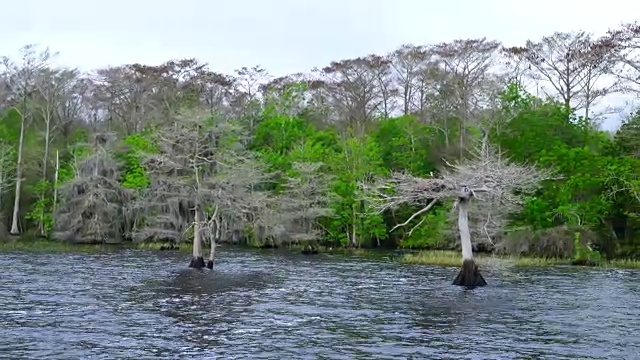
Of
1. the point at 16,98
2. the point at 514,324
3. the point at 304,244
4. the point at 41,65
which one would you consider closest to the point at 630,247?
the point at 304,244

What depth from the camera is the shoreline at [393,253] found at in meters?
43.3

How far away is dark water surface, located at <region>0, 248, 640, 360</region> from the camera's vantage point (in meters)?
16.8

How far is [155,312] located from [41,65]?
162ft

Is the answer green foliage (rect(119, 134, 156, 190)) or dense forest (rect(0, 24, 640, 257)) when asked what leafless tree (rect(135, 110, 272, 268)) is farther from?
green foliage (rect(119, 134, 156, 190))

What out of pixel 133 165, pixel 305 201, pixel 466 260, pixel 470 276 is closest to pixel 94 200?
pixel 133 165

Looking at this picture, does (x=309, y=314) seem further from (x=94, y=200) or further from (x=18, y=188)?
(x=18, y=188)

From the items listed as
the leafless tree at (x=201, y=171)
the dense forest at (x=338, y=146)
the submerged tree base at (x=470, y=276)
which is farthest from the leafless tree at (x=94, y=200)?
the submerged tree base at (x=470, y=276)

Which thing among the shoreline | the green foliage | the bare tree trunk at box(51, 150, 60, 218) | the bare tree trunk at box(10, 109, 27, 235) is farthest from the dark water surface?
the bare tree trunk at box(10, 109, 27, 235)

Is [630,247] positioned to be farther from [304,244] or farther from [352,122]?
[352,122]

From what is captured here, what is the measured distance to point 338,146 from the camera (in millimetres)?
69812

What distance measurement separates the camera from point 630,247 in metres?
47.0

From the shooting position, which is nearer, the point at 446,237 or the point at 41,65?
the point at 446,237

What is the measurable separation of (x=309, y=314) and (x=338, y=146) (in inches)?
1891

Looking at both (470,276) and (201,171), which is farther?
(201,171)
